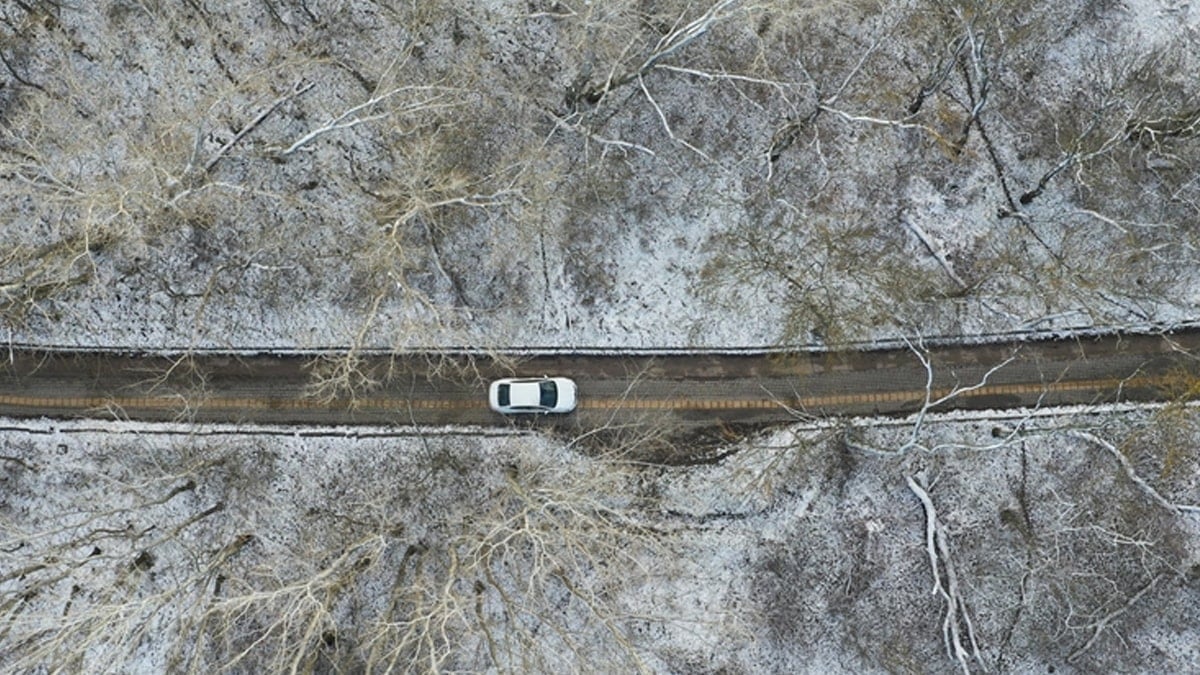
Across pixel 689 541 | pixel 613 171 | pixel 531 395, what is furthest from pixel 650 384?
pixel 613 171

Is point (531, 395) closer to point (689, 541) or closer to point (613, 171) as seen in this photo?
point (689, 541)

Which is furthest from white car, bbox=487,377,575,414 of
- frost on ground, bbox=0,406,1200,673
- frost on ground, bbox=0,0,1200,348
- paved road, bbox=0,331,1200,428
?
frost on ground, bbox=0,0,1200,348

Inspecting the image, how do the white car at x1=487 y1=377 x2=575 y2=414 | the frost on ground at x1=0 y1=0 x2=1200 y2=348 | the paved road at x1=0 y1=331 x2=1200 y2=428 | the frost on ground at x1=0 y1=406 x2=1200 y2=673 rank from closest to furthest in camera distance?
the frost on ground at x1=0 y1=406 x2=1200 y2=673, the white car at x1=487 y1=377 x2=575 y2=414, the frost on ground at x1=0 y1=0 x2=1200 y2=348, the paved road at x1=0 y1=331 x2=1200 y2=428

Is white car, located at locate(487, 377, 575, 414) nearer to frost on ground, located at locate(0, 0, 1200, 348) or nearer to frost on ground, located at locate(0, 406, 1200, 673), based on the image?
frost on ground, located at locate(0, 406, 1200, 673)

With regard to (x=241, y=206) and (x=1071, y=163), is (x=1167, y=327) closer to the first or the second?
(x=1071, y=163)

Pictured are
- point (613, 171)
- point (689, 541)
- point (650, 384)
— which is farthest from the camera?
point (650, 384)
